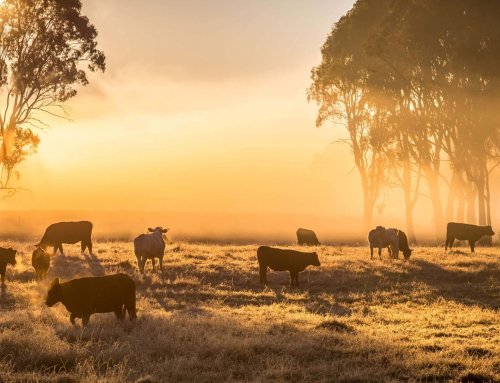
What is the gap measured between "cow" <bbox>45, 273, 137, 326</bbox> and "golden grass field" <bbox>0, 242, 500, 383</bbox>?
511 mm

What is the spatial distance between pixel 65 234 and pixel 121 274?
1638 centimetres

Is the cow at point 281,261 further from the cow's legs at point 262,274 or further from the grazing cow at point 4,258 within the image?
the grazing cow at point 4,258

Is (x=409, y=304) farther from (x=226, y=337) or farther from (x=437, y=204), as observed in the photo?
(x=437, y=204)

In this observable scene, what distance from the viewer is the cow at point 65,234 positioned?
28.4 meters

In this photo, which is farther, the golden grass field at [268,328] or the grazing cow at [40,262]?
the grazing cow at [40,262]

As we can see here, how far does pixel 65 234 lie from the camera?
2858cm

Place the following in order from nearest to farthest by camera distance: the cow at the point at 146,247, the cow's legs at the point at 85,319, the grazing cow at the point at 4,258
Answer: the cow's legs at the point at 85,319 < the grazing cow at the point at 4,258 < the cow at the point at 146,247

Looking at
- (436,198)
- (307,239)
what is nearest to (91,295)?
(307,239)

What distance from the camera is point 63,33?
3841 cm

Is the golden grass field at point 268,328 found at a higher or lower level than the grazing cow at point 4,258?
lower

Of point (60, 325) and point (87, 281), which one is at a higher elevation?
point (87, 281)

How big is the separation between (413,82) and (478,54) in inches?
232

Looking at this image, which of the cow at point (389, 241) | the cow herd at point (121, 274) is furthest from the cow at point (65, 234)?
the cow at point (389, 241)

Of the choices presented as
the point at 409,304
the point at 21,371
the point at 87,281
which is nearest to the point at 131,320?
the point at 87,281
